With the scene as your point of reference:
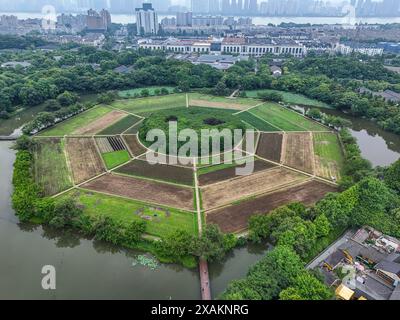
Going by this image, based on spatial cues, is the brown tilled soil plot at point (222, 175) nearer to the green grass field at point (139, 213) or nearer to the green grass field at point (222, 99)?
the green grass field at point (139, 213)

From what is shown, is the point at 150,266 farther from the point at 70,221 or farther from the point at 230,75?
the point at 230,75

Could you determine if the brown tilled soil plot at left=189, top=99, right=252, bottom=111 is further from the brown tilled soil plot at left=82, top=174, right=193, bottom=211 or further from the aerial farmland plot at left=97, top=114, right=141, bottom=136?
the brown tilled soil plot at left=82, top=174, right=193, bottom=211

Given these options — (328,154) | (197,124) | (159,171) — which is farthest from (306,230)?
(197,124)

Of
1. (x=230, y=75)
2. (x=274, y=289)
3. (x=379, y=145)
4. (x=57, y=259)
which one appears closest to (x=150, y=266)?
A: (x=57, y=259)

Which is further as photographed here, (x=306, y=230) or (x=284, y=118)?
(x=284, y=118)

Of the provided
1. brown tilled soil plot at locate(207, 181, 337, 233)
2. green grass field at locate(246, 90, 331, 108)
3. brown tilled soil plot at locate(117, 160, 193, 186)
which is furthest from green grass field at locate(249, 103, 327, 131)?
brown tilled soil plot at locate(117, 160, 193, 186)

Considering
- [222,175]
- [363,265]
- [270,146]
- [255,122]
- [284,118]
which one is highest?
[284,118]

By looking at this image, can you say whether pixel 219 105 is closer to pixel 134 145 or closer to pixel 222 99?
pixel 222 99
